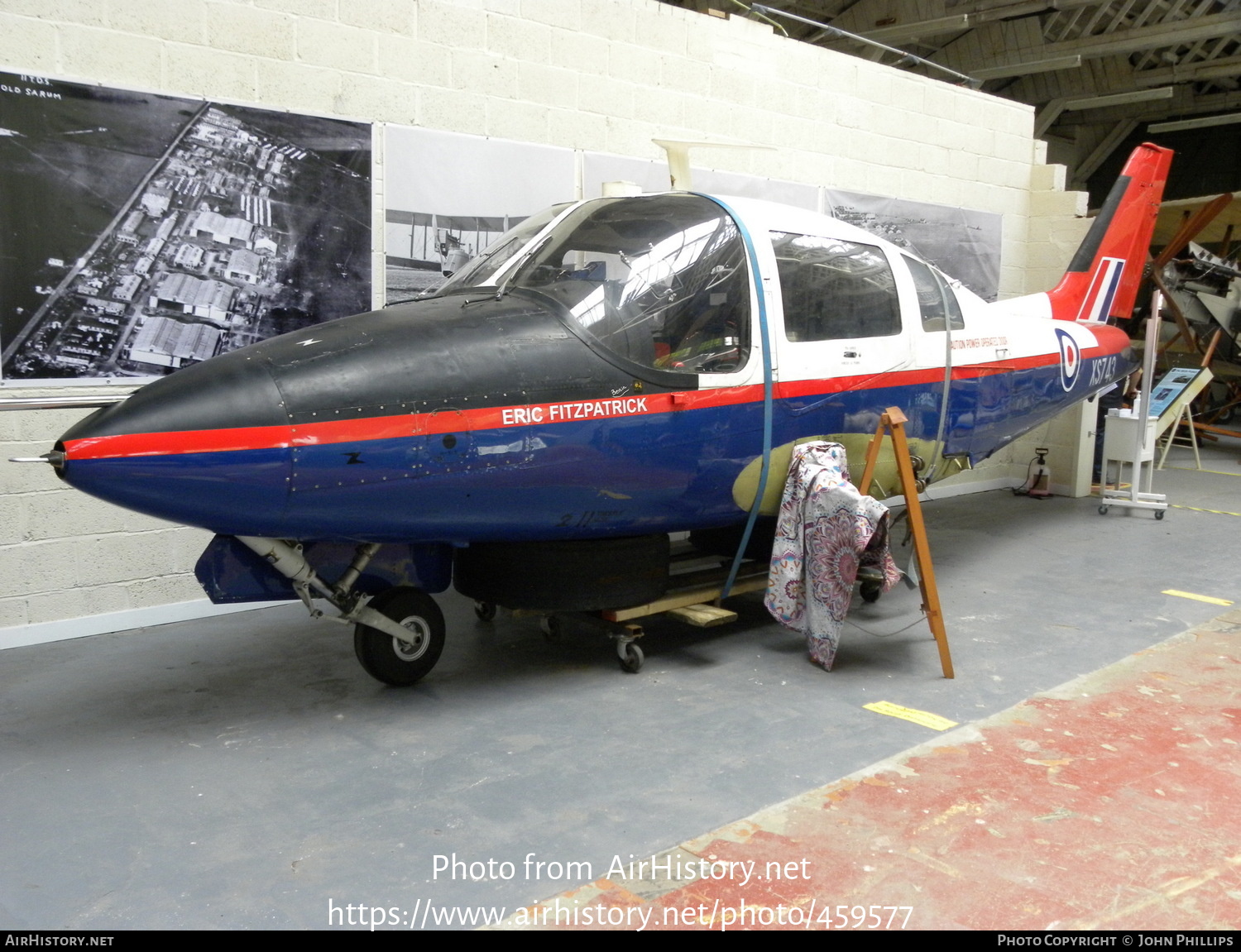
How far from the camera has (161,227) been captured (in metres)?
4.66

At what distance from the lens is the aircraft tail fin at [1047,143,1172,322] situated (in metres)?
7.24

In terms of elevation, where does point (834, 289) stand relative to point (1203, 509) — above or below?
above

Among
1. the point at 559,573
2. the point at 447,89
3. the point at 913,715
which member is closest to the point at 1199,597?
the point at 913,715

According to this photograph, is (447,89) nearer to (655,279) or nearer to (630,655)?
(655,279)

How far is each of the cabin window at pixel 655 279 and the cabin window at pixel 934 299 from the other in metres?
1.28

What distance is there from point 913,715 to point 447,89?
397 centimetres

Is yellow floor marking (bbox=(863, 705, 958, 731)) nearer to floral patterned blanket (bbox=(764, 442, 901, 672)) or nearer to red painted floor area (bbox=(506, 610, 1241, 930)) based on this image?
red painted floor area (bbox=(506, 610, 1241, 930))

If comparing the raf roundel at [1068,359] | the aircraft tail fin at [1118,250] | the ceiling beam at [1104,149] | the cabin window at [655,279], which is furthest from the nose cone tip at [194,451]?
the ceiling beam at [1104,149]

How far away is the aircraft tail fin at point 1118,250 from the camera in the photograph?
23.8 feet

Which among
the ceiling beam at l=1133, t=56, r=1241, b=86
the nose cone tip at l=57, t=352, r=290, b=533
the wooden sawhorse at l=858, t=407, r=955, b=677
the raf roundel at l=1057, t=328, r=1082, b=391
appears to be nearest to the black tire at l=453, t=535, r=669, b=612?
the nose cone tip at l=57, t=352, r=290, b=533

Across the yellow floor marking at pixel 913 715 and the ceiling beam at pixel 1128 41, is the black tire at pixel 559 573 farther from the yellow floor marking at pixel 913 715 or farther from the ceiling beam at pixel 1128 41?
the ceiling beam at pixel 1128 41

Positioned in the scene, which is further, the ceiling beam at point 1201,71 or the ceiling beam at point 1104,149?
the ceiling beam at point 1104,149

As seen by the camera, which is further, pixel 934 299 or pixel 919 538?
pixel 934 299
